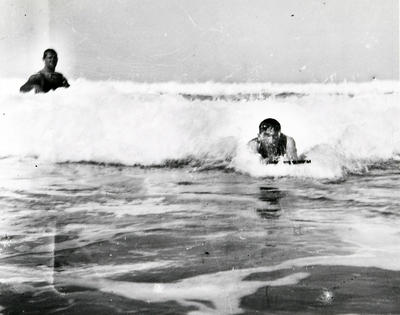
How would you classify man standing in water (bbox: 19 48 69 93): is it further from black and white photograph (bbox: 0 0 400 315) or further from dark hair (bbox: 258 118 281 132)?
dark hair (bbox: 258 118 281 132)

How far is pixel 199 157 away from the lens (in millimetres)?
3197

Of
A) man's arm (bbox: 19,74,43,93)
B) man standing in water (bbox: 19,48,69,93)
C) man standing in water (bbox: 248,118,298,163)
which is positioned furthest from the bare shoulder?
man's arm (bbox: 19,74,43,93)

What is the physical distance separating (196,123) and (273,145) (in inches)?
24.7

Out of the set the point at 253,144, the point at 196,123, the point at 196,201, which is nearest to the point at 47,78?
the point at 196,123

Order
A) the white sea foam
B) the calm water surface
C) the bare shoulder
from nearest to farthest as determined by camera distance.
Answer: the calm water surface → the white sea foam → the bare shoulder

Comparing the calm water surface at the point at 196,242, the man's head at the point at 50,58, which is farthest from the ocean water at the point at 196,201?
the man's head at the point at 50,58

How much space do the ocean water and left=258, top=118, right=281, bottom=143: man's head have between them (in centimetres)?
5

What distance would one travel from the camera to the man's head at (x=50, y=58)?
2818 mm

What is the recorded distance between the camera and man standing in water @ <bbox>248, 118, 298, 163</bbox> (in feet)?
9.78

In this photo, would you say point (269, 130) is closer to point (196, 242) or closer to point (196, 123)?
point (196, 123)

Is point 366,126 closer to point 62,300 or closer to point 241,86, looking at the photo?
point 241,86

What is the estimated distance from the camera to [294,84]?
9.83ft

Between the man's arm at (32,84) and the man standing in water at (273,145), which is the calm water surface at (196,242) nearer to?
the man standing in water at (273,145)

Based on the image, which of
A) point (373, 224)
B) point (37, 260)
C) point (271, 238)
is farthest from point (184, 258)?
point (373, 224)
